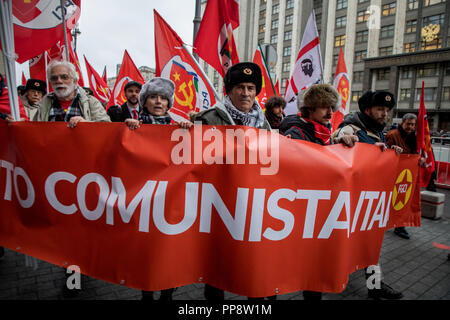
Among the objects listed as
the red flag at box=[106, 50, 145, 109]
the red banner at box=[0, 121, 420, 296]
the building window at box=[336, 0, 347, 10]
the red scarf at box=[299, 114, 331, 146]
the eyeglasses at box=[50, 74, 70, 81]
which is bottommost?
the red banner at box=[0, 121, 420, 296]

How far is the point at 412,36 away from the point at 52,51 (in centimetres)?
4635

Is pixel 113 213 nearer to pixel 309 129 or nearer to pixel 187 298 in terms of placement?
pixel 187 298

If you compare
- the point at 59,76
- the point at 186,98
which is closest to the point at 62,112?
the point at 59,76

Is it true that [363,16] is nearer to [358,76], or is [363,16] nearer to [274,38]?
[358,76]

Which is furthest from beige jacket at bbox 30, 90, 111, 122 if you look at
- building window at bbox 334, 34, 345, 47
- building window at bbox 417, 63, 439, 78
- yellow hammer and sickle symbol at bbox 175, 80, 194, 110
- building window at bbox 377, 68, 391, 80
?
building window at bbox 334, 34, 345, 47

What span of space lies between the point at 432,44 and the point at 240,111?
4672 centimetres

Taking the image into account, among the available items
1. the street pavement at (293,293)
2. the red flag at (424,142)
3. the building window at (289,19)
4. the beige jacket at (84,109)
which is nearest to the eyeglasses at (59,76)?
the beige jacket at (84,109)

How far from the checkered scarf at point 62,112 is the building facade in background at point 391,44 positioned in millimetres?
35338

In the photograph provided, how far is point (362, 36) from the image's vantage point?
141 ft

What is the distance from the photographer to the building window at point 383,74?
4003cm

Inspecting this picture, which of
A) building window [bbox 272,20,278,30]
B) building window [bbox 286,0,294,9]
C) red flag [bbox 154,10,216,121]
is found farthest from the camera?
building window [bbox 272,20,278,30]

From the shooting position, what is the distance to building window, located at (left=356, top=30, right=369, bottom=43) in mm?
42312

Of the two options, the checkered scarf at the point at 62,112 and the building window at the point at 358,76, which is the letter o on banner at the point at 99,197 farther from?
the building window at the point at 358,76

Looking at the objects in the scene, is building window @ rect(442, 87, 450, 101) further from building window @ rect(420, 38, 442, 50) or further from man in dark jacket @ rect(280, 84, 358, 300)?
man in dark jacket @ rect(280, 84, 358, 300)
